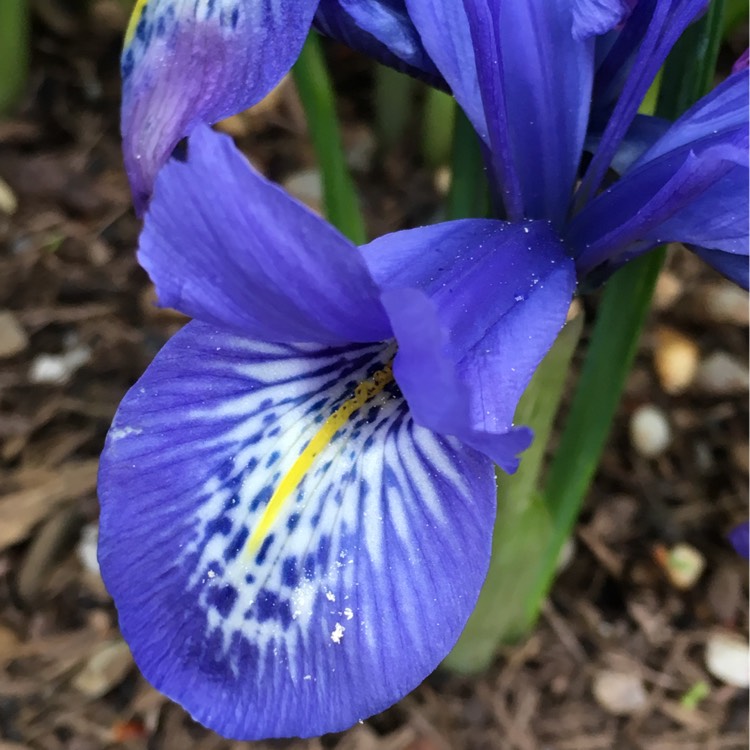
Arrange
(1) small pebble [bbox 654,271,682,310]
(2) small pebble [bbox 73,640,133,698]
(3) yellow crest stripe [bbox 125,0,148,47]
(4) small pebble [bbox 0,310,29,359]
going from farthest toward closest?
(1) small pebble [bbox 654,271,682,310], (4) small pebble [bbox 0,310,29,359], (2) small pebble [bbox 73,640,133,698], (3) yellow crest stripe [bbox 125,0,148,47]

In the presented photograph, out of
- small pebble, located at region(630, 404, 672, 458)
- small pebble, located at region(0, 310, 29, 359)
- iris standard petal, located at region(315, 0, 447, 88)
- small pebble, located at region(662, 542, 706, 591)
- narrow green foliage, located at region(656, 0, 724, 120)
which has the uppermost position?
iris standard petal, located at region(315, 0, 447, 88)

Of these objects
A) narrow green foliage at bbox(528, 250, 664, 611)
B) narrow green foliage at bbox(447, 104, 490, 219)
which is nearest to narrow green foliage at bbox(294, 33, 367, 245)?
narrow green foliage at bbox(447, 104, 490, 219)

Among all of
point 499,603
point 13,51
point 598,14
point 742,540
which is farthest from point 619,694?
point 13,51

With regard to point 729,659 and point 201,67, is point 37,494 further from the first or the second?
point 729,659

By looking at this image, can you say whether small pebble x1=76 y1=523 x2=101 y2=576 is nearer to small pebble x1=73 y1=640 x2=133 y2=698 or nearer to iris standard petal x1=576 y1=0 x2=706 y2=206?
small pebble x1=73 y1=640 x2=133 y2=698

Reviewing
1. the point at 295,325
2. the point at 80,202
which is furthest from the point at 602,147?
the point at 80,202

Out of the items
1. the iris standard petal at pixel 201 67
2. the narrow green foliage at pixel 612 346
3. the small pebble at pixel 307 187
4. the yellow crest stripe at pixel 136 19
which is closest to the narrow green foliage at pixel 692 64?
the narrow green foliage at pixel 612 346
